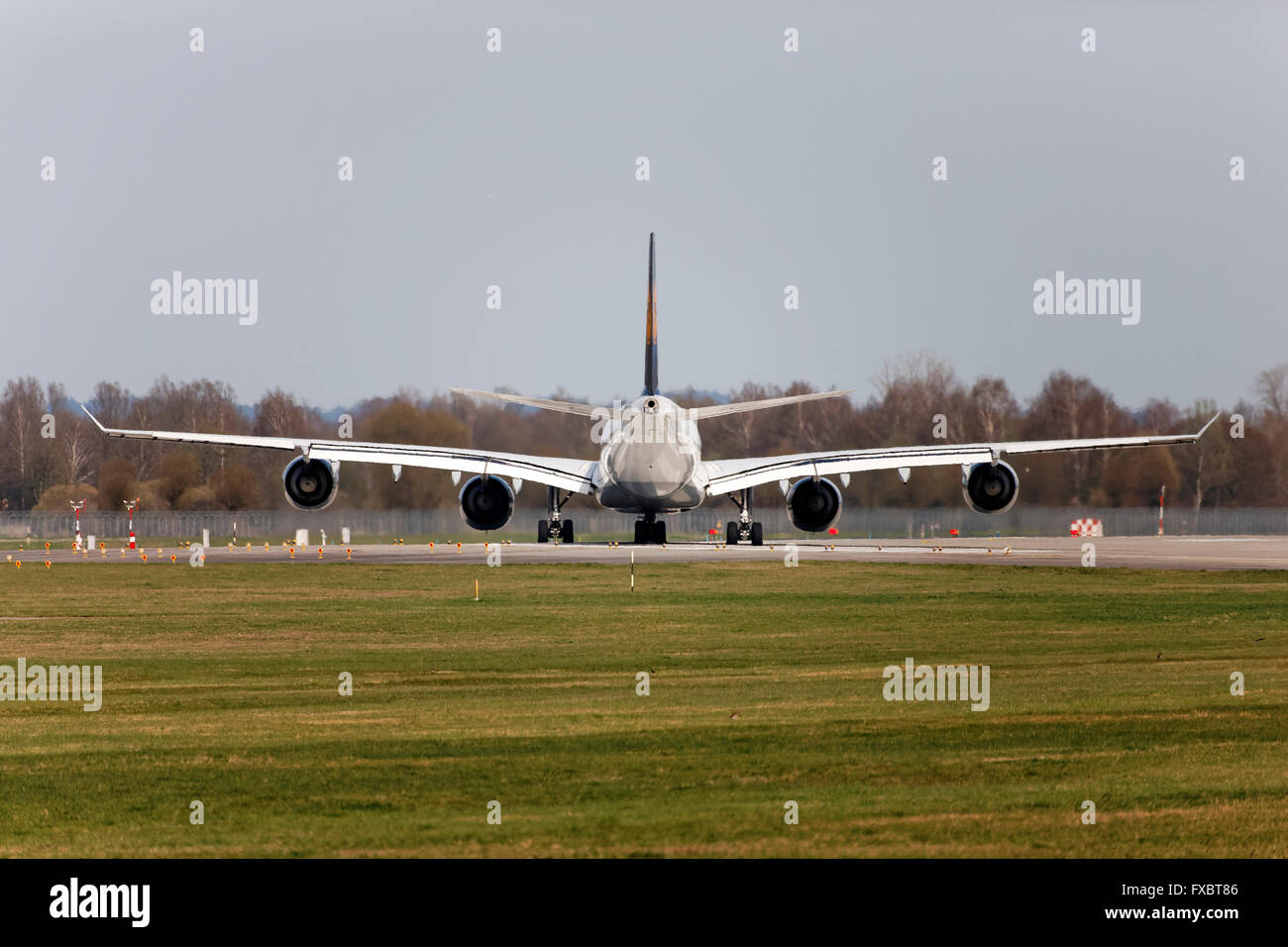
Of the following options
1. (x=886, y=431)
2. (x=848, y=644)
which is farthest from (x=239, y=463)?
(x=848, y=644)

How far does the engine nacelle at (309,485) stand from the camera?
5209 centimetres

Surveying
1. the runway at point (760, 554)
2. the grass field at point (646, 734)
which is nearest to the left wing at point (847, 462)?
the runway at point (760, 554)

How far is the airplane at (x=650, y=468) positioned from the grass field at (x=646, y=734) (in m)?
16.6

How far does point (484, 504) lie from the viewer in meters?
56.2

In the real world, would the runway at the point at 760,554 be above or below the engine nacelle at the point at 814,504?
below

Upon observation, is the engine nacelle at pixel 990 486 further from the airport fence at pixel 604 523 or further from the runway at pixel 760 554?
the airport fence at pixel 604 523

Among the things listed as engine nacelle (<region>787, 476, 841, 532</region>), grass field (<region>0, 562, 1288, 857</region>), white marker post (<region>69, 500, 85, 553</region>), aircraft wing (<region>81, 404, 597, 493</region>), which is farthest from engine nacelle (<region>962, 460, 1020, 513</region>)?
white marker post (<region>69, 500, 85, 553</region>)

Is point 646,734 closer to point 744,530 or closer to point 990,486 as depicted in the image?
point 990,486

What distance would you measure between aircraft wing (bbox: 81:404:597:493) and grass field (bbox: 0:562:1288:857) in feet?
58.7

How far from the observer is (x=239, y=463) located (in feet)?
292
